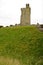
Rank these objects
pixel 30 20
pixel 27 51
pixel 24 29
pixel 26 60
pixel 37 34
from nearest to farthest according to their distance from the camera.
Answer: pixel 26 60 → pixel 27 51 → pixel 37 34 → pixel 24 29 → pixel 30 20

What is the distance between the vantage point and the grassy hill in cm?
2442

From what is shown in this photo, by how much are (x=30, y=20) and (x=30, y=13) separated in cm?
106

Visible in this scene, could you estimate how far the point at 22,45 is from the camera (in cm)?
2722

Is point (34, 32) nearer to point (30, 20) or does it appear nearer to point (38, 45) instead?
point (38, 45)

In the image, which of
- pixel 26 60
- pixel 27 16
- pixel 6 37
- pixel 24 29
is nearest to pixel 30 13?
pixel 27 16

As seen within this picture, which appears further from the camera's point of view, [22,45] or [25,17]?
[25,17]

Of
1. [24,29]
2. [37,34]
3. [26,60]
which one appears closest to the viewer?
[26,60]

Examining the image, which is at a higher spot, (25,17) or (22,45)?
(25,17)

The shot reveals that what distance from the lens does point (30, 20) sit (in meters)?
39.2

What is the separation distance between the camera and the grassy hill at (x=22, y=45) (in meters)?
24.4

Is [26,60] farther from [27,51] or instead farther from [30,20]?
[30,20]

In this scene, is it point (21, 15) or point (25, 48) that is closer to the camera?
point (25, 48)

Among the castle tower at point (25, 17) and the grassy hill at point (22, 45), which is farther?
the castle tower at point (25, 17)

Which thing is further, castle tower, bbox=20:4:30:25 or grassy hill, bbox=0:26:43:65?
castle tower, bbox=20:4:30:25
